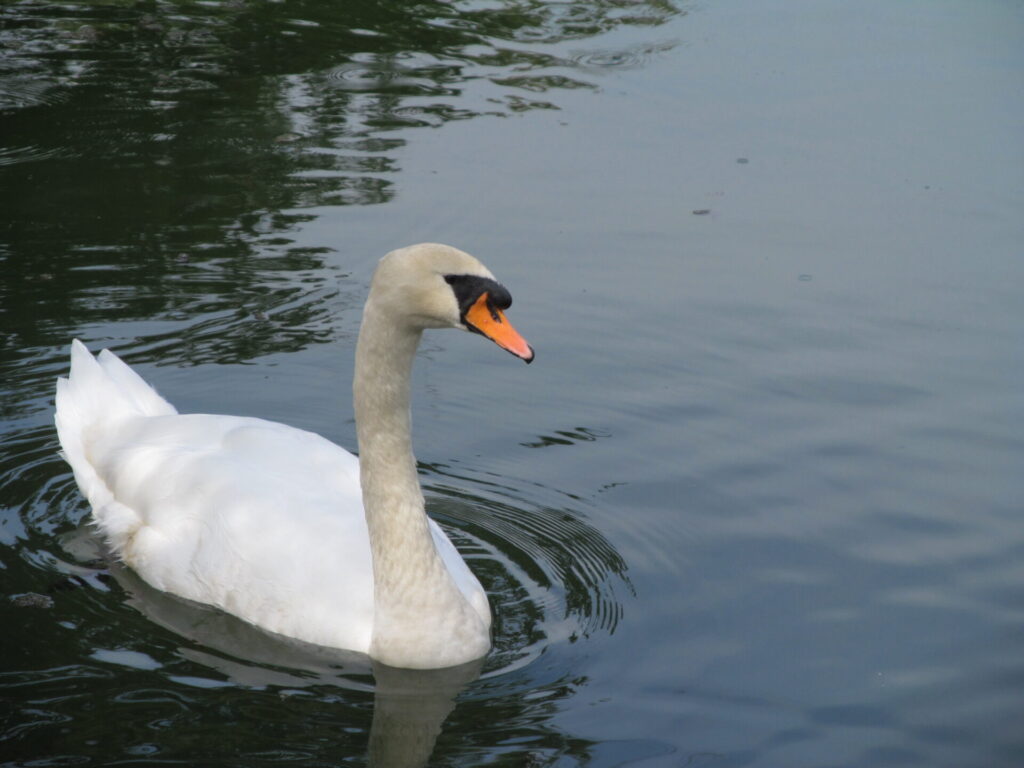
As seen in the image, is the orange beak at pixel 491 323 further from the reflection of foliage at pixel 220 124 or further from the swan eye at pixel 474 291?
the reflection of foliage at pixel 220 124

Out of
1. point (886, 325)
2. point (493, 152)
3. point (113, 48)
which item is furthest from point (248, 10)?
point (886, 325)

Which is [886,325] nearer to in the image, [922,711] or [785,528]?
[785,528]

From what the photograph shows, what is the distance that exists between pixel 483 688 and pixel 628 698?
1.86 ft

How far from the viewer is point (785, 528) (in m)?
7.25

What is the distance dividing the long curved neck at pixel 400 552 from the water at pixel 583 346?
0.51 feet

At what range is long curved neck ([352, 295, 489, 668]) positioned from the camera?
5930 millimetres

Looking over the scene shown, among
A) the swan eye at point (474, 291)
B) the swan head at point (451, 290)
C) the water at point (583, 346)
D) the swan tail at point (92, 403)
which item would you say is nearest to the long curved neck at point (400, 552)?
the water at point (583, 346)

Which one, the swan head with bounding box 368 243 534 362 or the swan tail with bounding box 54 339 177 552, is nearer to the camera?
the swan head with bounding box 368 243 534 362

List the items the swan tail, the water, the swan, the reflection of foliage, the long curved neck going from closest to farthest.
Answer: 1. the swan
2. the water
3. the long curved neck
4. the swan tail
5. the reflection of foliage

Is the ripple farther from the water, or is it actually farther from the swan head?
the swan head

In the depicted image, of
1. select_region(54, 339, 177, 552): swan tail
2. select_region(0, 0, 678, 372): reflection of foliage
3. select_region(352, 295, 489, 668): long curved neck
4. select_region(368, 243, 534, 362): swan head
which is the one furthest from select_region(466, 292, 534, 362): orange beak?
select_region(0, 0, 678, 372): reflection of foliage

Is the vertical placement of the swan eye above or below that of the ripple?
above

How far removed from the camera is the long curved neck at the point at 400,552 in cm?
593

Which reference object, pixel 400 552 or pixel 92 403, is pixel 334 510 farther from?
pixel 92 403
